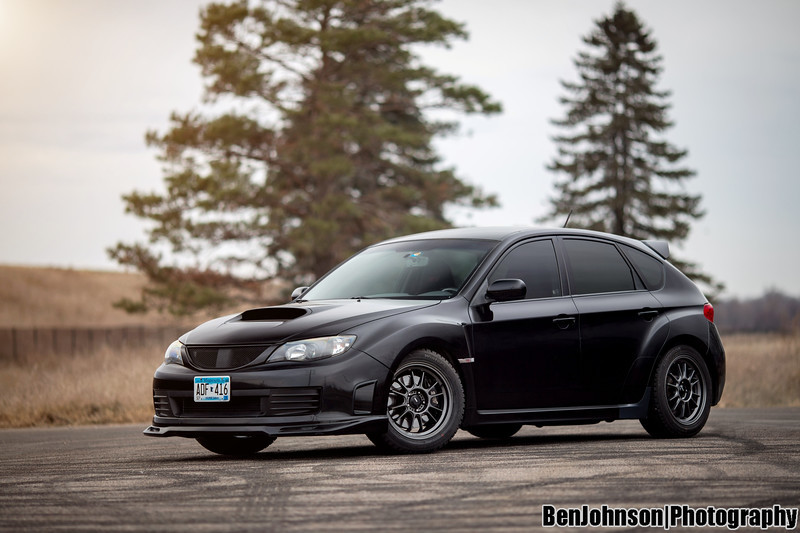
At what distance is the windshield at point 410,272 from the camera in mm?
9703

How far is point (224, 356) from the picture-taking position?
8.88 meters

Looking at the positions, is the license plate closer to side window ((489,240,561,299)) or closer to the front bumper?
the front bumper

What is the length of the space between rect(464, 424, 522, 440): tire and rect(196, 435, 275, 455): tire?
2.05m

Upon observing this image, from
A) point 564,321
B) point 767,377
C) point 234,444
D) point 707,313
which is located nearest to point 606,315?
point 564,321

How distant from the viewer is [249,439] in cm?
987

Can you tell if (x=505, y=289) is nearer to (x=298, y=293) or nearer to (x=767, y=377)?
(x=298, y=293)

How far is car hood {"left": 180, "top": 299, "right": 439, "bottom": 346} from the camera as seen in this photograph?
8.76 m

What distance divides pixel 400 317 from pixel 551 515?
10.3 feet

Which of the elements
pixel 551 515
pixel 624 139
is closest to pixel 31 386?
pixel 551 515

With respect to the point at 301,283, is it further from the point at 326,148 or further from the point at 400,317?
the point at 400,317

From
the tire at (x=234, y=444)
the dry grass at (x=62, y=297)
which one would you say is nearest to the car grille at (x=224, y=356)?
the tire at (x=234, y=444)

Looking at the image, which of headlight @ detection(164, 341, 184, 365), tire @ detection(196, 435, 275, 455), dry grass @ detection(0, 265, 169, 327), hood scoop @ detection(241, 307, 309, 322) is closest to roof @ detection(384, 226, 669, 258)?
hood scoop @ detection(241, 307, 309, 322)

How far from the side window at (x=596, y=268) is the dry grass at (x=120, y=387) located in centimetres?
729

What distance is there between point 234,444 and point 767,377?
40.5 ft
